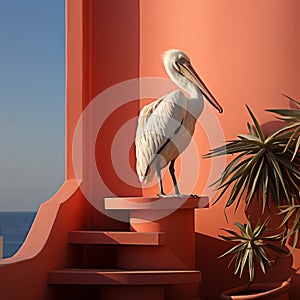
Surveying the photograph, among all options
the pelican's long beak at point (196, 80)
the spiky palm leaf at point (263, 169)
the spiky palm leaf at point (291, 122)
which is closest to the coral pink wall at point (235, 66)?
the spiky palm leaf at point (291, 122)

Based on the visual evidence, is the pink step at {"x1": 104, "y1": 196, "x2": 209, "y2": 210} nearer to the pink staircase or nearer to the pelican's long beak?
the pink staircase

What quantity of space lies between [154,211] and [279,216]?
1.14 metres

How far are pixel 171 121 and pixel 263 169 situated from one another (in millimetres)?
816

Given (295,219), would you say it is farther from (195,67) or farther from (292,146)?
(195,67)

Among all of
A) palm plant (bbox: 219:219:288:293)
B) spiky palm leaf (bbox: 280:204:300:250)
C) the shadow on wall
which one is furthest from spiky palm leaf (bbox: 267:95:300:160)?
the shadow on wall

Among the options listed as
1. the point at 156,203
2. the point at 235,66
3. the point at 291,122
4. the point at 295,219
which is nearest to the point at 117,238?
the point at 156,203

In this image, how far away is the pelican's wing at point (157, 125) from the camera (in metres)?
6.73

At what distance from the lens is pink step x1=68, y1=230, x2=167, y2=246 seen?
261 inches

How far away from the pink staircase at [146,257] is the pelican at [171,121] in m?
0.21

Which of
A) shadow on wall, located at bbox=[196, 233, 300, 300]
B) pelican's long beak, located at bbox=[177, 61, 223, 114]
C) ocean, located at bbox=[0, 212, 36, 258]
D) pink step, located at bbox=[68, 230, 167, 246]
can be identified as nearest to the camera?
pink step, located at bbox=[68, 230, 167, 246]

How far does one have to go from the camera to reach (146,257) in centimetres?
670

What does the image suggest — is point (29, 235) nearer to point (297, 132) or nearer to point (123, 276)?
point (123, 276)

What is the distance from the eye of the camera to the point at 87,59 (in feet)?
25.2

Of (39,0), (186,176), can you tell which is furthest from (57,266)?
(39,0)
